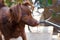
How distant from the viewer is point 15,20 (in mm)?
531

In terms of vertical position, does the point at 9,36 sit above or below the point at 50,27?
above

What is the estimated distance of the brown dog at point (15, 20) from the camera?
1.70 feet

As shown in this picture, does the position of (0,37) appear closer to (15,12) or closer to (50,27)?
(15,12)

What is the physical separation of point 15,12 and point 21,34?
0.11m

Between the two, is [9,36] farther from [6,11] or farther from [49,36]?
[49,36]

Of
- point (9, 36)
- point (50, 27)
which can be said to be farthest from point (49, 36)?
point (9, 36)

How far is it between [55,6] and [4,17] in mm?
496

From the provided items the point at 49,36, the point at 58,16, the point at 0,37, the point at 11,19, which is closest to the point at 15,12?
the point at 11,19

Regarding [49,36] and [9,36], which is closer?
[9,36]

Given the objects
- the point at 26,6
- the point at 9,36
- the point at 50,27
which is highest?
the point at 26,6

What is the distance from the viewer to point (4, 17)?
57 centimetres

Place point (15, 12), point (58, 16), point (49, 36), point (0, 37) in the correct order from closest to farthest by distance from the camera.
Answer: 1. point (15, 12)
2. point (0, 37)
3. point (49, 36)
4. point (58, 16)

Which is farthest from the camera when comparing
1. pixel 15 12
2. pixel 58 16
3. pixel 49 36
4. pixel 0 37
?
pixel 58 16

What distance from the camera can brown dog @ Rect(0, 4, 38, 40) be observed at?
20.4 inches
